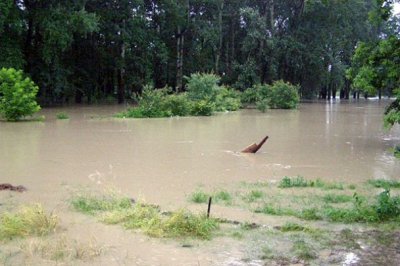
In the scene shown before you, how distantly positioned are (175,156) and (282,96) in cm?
2346

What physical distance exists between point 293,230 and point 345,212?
3.13 feet

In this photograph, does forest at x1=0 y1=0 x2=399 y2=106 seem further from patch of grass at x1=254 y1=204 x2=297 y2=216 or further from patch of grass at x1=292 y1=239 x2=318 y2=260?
patch of grass at x1=292 y1=239 x2=318 y2=260

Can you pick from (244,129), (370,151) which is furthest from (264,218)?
(244,129)

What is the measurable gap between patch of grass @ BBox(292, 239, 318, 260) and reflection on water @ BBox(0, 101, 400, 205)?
8.13 feet

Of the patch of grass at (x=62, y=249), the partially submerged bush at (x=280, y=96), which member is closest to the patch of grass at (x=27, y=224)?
the patch of grass at (x=62, y=249)

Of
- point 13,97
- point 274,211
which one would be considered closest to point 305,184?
point 274,211

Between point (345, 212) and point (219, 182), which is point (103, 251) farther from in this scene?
point (219, 182)

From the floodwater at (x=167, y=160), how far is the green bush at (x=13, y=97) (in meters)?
1.21

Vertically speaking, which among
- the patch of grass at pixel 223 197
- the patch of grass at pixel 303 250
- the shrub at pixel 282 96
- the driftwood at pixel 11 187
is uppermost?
the shrub at pixel 282 96

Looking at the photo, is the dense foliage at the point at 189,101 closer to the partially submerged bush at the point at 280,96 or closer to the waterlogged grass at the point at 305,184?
the partially submerged bush at the point at 280,96

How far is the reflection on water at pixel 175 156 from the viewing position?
8953 millimetres

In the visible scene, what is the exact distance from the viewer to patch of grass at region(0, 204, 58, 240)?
5.47 metres

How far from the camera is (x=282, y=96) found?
3394 cm

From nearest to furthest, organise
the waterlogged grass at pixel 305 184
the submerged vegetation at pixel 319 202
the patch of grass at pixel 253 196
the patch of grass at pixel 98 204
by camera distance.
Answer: the submerged vegetation at pixel 319 202 → the patch of grass at pixel 98 204 → the patch of grass at pixel 253 196 → the waterlogged grass at pixel 305 184
